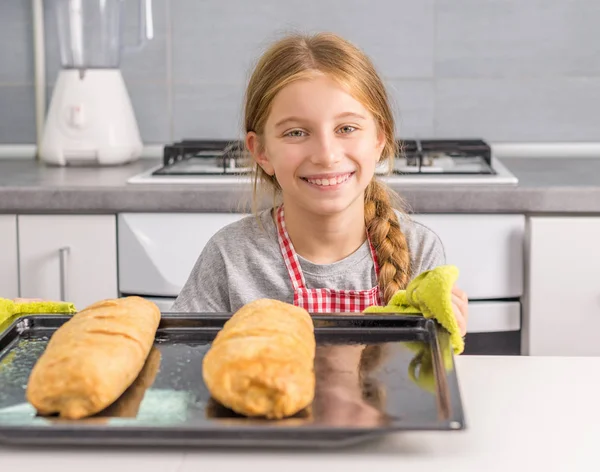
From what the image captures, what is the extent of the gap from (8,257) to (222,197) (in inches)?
18.5

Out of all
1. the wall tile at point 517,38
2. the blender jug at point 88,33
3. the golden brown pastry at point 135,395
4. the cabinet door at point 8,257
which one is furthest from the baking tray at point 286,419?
the wall tile at point 517,38

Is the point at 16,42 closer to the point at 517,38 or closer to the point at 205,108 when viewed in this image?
the point at 205,108

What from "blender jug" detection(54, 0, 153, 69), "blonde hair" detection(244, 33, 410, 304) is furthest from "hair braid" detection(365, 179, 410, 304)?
"blender jug" detection(54, 0, 153, 69)

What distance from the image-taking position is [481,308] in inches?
73.5

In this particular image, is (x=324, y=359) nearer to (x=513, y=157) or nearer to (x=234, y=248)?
(x=234, y=248)

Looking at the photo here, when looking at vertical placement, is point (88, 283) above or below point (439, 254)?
below

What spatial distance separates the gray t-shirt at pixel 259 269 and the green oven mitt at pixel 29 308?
1.52 ft

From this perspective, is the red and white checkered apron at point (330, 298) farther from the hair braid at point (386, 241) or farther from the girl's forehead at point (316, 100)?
the girl's forehead at point (316, 100)

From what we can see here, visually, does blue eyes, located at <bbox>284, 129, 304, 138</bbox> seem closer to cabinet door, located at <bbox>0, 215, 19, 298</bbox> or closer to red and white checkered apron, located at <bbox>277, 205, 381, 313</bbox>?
red and white checkered apron, located at <bbox>277, 205, 381, 313</bbox>

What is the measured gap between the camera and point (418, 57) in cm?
244

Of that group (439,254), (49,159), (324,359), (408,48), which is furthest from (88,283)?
(324,359)

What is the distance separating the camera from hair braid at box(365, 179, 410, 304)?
138 centimetres

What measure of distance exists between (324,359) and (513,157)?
1.78 meters

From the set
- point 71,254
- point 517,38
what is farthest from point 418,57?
point 71,254
